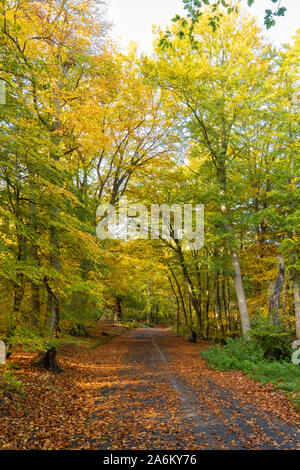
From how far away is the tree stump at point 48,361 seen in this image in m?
8.77

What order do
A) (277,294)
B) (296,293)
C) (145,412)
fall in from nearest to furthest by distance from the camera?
1. (145,412)
2. (277,294)
3. (296,293)

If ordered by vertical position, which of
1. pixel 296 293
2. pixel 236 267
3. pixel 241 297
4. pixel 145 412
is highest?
pixel 236 267

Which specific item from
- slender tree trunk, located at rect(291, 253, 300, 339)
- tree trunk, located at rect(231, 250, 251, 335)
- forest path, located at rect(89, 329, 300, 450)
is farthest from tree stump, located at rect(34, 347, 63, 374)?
slender tree trunk, located at rect(291, 253, 300, 339)

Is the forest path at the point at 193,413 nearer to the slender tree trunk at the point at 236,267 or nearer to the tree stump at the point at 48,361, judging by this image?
the tree stump at the point at 48,361

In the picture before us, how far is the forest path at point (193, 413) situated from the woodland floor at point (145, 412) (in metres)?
0.02

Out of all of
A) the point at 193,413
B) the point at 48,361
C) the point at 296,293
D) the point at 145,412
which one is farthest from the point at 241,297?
the point at 48,361

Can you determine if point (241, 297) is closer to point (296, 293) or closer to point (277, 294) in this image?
point (277, 294)

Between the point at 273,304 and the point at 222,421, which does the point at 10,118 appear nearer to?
the point at 222,421

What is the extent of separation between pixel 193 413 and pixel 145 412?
1.03 metres

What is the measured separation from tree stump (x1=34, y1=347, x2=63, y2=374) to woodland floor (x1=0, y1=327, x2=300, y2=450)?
313mm

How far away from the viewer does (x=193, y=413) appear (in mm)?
5906

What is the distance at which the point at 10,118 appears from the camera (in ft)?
17.9

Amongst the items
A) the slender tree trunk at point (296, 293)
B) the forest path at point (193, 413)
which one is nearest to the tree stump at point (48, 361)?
the forest path at point (193, 413)
